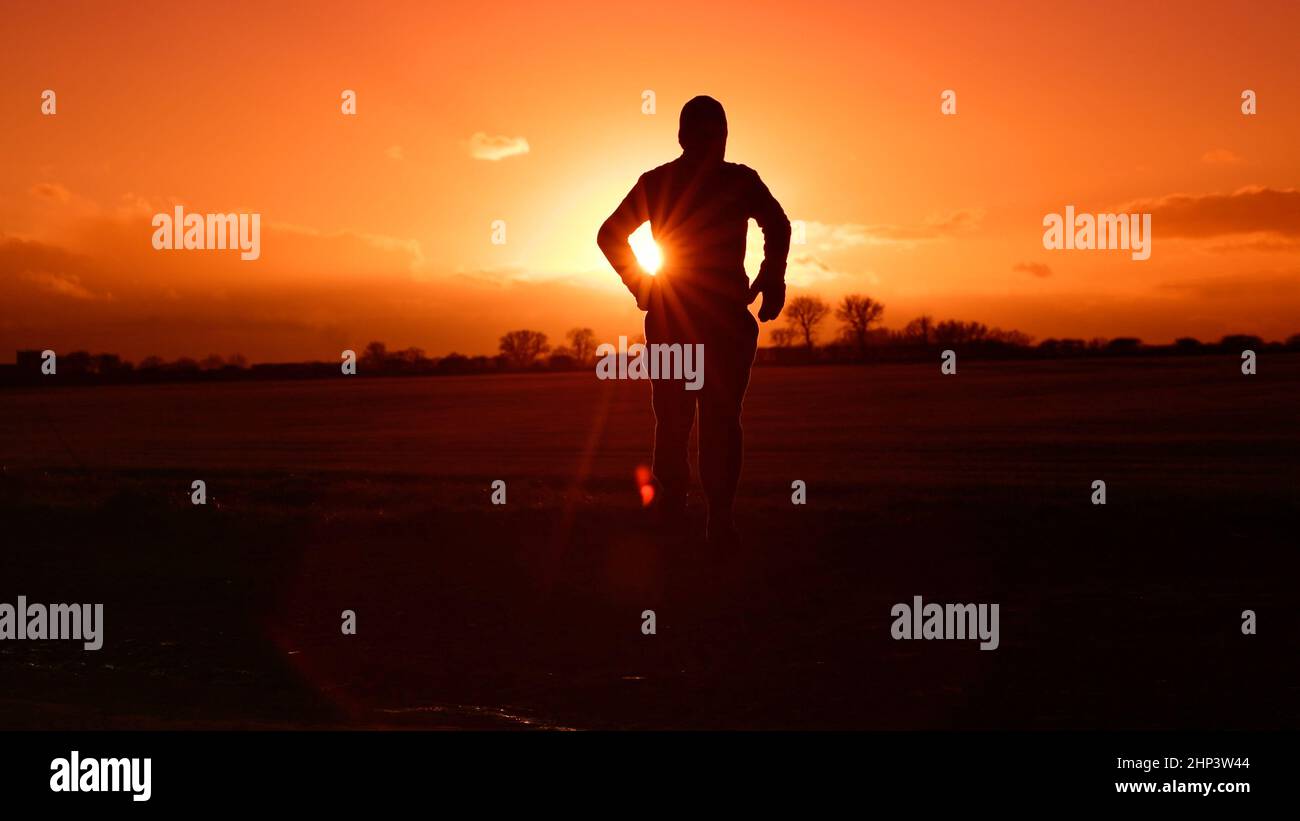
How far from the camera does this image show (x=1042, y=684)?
23.6 ft

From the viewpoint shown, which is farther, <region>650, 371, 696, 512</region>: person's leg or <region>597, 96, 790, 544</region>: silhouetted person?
<region>650, 371, 696, 512</region>: person's leg

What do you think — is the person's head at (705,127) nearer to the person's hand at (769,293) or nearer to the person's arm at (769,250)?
the person's arm at (769,250)

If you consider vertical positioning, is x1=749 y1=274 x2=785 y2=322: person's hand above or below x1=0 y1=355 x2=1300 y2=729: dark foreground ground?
above

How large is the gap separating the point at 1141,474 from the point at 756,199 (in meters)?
15.7

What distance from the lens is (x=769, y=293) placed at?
33.0 feet

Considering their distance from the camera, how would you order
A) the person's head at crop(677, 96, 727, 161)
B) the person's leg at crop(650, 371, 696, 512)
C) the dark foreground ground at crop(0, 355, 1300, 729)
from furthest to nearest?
the person's leg at crop(650, 371, 696, 512) < the person's head at crop(677, 96, 727, 161) < the dark foreground ground at crop(0, 355, 1300, 729)

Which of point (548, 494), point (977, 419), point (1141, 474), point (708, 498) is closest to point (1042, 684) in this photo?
point (708, 498)

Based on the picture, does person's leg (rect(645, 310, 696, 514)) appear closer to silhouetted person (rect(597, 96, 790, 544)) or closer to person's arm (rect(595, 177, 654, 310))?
silhouetted person (rect(597, 96, 790, 544))

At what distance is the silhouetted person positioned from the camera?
32.9 feet

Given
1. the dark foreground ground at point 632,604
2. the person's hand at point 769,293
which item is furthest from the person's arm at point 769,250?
Answer: the dark foreground ground at point 632,604

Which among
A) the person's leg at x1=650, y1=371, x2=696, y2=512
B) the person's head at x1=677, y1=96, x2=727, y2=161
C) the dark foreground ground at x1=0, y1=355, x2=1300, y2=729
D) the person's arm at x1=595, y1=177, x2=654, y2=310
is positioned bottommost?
the dark foreground ground at x1=0, y1=355, x2=1300, y2=729

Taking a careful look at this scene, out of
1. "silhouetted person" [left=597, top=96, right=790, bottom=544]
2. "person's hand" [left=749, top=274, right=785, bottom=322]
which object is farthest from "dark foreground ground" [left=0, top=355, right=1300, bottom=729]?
"person's hand" [left=749, top=274, right=785, bottom=322]

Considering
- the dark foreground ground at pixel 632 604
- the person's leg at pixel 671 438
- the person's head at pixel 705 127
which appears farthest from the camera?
the person's leg at pixel 671 438

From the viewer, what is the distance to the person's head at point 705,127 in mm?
9992
